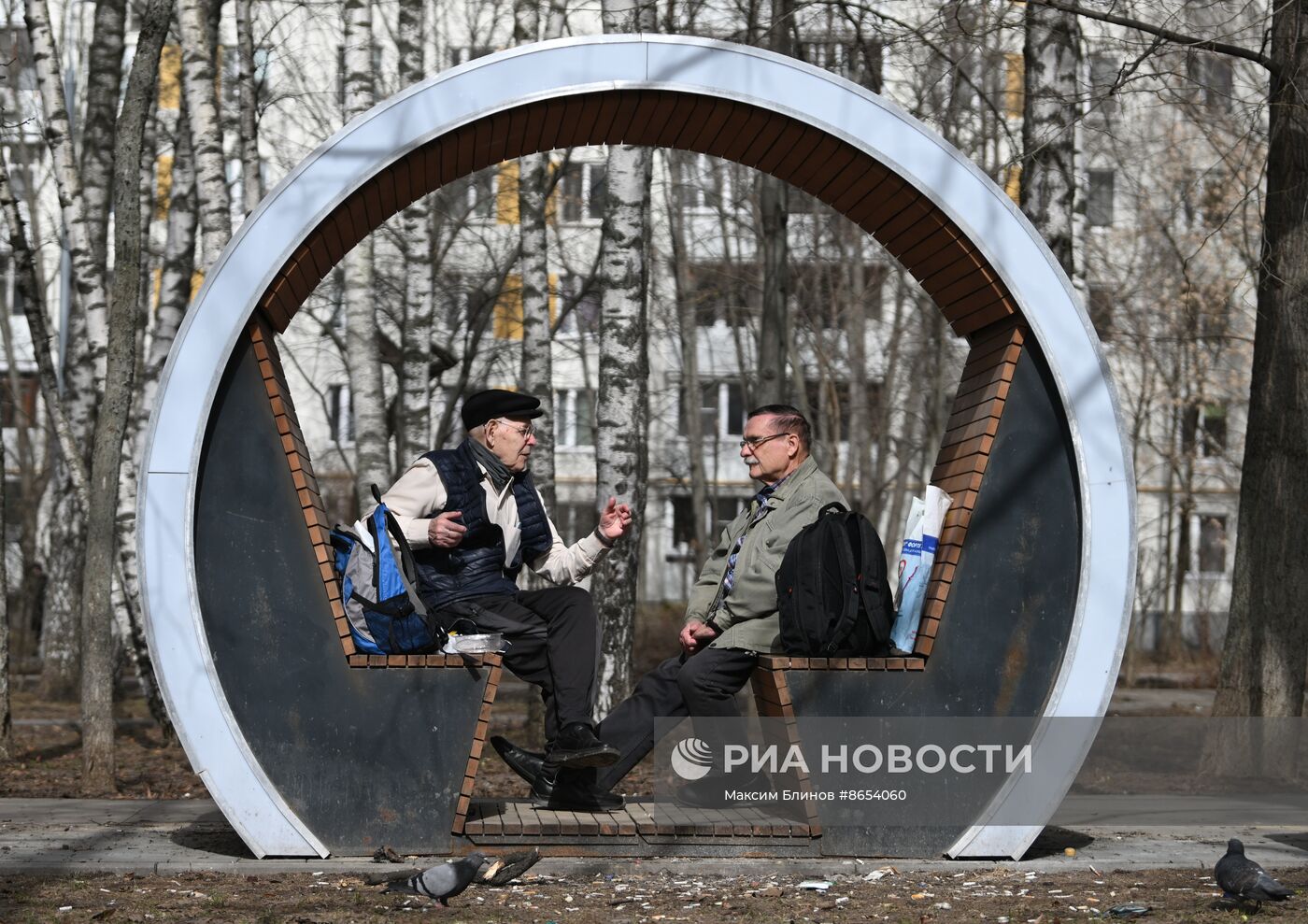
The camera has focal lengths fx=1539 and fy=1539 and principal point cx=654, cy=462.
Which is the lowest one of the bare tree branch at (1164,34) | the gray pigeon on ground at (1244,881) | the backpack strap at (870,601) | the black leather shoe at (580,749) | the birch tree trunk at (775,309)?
the gray pigeon on ground at (1244,881)

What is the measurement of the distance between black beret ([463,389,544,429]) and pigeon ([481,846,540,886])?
1.86m

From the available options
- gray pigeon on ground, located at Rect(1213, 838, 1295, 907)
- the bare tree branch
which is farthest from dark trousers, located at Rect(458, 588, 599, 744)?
the bare tree branch

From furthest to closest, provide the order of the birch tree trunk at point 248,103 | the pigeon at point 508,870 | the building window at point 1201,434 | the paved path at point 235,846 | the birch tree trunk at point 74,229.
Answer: the building window at point 1201,434 < the birch tree trunk at point 248,103 < the birch tree trunk at point 74,229 < the paved path at point 235,846 < the pigeon at point 508,870

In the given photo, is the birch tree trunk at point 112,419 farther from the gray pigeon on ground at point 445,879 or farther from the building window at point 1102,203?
the building window at point 1102,203

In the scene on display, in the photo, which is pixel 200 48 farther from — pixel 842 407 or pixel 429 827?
pixel 842 407

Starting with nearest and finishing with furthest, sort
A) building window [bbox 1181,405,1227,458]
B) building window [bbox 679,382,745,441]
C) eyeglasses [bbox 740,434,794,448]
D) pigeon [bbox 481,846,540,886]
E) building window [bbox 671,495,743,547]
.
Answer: pigeon [bbox 481,846,540,886]
eyeglasses [bbox 740,434,794,448]
building window [bbox 1181,405,1227,458]
building window [bbox 679,382,745,441]
building window [bbox 671,495,743,547]

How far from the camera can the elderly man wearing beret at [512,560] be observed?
6.32 meters

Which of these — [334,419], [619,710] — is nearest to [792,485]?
[619,710]

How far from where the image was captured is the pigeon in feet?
18.7

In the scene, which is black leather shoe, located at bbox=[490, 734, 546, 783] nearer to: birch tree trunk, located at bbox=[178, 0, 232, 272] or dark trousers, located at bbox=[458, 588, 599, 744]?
dark trousers, located at bbox=[458, 588, 599, 744]

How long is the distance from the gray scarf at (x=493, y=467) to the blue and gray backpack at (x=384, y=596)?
0.52 metres

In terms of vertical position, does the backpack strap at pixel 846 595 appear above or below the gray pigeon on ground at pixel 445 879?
above

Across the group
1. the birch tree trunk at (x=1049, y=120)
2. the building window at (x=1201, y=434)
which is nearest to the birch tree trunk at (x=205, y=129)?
the birch tree trunk at (x=1049, y=120)

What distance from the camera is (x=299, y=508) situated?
249 inches
